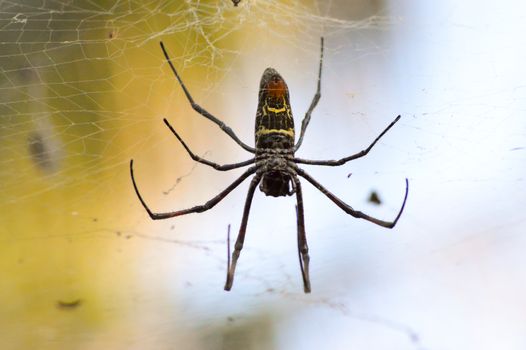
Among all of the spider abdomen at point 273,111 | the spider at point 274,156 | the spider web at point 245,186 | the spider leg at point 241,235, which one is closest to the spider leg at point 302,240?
the spider at point 274,156

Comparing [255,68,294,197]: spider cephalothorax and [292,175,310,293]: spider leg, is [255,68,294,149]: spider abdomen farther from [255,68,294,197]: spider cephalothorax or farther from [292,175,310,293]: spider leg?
[292,175,310,293]: spider leg

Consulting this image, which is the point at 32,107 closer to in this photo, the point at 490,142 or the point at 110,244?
the point at 110,244

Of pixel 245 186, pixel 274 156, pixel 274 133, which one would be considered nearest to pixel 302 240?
pixel 274 156

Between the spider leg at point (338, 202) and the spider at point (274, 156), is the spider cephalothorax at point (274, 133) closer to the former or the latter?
the spider at point (274, 156)

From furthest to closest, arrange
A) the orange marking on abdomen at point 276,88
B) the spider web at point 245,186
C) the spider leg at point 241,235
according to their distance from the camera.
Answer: the spider web at point 245,186 → the spider leg at point 241,235 → the orange marking on abdomen at point 276,88

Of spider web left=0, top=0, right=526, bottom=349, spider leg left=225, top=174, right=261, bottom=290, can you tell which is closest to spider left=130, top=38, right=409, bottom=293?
spider leg left=225, top=174, right=261, bottom=290

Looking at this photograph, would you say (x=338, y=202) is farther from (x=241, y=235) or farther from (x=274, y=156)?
(x=241, y=235)

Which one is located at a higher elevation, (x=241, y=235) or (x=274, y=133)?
(x=274, y=133)

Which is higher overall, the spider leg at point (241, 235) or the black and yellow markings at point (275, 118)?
the black and yellow markings at point (275, 118)

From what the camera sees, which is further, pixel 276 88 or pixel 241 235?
pixel 241 235

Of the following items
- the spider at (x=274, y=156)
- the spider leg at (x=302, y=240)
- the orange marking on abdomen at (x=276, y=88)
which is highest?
the orange marking on abdomen at (x=276, y=88)
